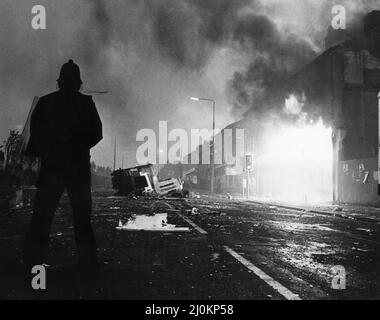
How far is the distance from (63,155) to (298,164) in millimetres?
34559

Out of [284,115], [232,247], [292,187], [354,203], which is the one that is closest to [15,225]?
[232,247]

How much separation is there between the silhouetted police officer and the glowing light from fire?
24.1 metres

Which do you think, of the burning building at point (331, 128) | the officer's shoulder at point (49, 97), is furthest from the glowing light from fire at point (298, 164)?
the officer's shoulder at point (49, 97)

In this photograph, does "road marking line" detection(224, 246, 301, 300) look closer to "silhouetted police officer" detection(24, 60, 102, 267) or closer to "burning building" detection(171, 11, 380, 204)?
"silhouetted police officer" detection(24, 60, 102, 267)

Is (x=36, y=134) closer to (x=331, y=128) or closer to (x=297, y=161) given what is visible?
(x=331, y=128)

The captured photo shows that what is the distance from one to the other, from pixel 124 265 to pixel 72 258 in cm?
79

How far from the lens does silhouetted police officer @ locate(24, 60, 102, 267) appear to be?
4.07m

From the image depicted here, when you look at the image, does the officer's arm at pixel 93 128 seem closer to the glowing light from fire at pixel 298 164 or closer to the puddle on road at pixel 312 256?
the puddle on road at pixel 312 256

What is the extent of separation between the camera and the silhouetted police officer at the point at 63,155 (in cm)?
407

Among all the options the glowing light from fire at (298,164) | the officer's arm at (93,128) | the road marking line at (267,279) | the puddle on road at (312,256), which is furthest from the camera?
the glowing light from fire at (298,164)

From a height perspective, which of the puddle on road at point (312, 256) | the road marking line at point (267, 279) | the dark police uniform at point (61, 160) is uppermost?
the dark police uniform at point (61, 160)

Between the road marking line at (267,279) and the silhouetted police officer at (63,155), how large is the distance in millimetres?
1890
